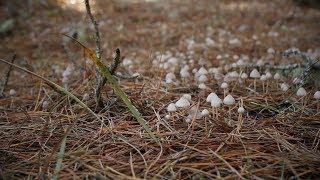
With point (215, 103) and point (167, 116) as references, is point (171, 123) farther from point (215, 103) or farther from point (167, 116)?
point (215, 103)

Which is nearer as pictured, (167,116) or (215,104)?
(215,104)

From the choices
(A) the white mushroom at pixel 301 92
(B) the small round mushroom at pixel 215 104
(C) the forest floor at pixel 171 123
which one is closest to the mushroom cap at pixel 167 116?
(C) the forest floor at pixel 171 123

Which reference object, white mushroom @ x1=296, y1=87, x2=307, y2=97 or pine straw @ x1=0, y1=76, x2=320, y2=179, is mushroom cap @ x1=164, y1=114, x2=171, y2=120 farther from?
white mushroom @ x1=296, y1=87, x2=307, y2=97

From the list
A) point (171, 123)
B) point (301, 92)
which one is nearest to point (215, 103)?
point (171, 123)

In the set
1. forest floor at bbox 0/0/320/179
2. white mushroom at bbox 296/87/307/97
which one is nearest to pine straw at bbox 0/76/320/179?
forest floor at bbox 0/0/320/179

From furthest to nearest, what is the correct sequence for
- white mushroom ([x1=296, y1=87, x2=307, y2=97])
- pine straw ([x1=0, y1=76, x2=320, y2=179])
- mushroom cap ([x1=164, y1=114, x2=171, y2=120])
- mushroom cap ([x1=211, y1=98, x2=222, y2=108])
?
white mushroom ([x1=296, y1=87, x2=307, y2=97]), mushroom cap ([x1=164, y1=114, x2=171, y2=120]), mushroom cap ([x1=211, y1=98, x2=222, y2=108]), pine straw ([x1=0, y1=76, x2=320, y2=179])

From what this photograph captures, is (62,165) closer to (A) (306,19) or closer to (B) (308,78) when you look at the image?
(B) (308,78)

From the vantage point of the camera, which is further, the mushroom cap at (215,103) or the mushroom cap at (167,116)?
the mushroom cap at (167,116)

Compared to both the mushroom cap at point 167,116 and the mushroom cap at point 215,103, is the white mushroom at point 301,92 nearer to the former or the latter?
the mushroom cap at point 215,103
